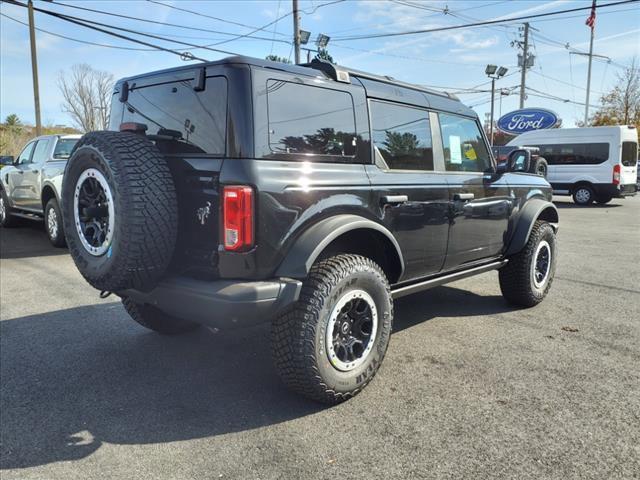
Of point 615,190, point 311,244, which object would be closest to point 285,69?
point 311,244

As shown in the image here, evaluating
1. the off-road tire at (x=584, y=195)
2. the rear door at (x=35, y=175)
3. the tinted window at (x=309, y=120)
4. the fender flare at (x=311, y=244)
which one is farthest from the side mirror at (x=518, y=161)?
the off-road tire at (x=584, y=195)

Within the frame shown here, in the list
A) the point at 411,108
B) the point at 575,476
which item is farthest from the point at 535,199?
the point at 575,476

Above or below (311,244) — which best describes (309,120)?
above

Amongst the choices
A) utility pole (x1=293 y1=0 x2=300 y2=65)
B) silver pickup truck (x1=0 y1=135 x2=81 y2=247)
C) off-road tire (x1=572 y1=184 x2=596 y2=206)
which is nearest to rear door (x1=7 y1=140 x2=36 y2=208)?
silver pickup truck (x1=0 y1=135 x2=81 y2=247)

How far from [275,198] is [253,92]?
0.59 metres

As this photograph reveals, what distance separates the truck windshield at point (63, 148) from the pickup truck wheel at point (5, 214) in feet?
7.95

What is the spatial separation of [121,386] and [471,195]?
2984 millimetres

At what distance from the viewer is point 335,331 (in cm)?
302

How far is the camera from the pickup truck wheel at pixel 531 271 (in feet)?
15.7

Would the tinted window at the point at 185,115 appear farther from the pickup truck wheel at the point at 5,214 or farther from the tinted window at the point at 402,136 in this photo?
the pickup truck wheel at the point at 5,214

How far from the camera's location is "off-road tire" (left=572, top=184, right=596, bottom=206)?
56.1 ft

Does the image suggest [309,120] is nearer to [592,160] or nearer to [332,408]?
[332,408]

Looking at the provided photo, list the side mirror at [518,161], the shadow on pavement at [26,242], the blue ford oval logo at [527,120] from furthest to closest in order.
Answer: the blue ford oval logo at [527,120], the shadow on pavement at [26,242], the side mirror at [518,161]

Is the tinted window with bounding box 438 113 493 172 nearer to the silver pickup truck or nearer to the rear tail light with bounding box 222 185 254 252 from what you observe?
the rear tail light with bounding box 222 185 254 252
